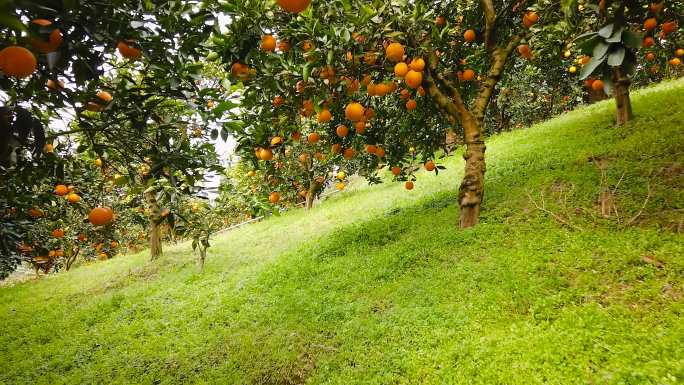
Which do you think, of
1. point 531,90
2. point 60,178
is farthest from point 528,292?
point 531,90

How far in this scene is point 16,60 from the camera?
69.5 inches

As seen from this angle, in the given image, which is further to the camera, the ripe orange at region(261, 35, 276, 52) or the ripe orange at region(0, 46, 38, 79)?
the ripe orange at region(261, 35, 276, 52)

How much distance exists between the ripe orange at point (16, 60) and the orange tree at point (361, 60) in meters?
1.27

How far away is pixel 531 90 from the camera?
16.6 m

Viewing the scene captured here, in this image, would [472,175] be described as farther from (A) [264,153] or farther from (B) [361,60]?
(A) [264,153]

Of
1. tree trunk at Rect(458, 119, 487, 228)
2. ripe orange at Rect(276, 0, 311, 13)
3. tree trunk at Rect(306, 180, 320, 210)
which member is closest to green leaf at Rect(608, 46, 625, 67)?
ripe orange at Rect(276, 0, 311, 13)

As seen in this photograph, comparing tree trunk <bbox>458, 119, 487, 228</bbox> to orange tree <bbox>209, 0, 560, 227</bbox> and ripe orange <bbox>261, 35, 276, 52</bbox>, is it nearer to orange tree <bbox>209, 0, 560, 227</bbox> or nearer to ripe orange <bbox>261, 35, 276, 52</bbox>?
orange tree <bbox>209, 0, 560, 227</bbox>

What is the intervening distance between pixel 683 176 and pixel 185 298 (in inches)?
337

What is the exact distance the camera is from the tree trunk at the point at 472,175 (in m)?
5.68

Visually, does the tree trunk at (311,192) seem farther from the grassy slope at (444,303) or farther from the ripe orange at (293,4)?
the ripe orange at (293,4)

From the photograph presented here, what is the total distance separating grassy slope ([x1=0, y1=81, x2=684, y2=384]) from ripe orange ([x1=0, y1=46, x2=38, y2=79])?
11.8 ft

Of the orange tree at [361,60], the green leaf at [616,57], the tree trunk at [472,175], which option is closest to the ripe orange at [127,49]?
the orange tree at [361,60]

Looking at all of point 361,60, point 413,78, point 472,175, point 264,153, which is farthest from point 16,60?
point 472,175

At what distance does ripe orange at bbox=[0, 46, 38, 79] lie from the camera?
1.75 metres
